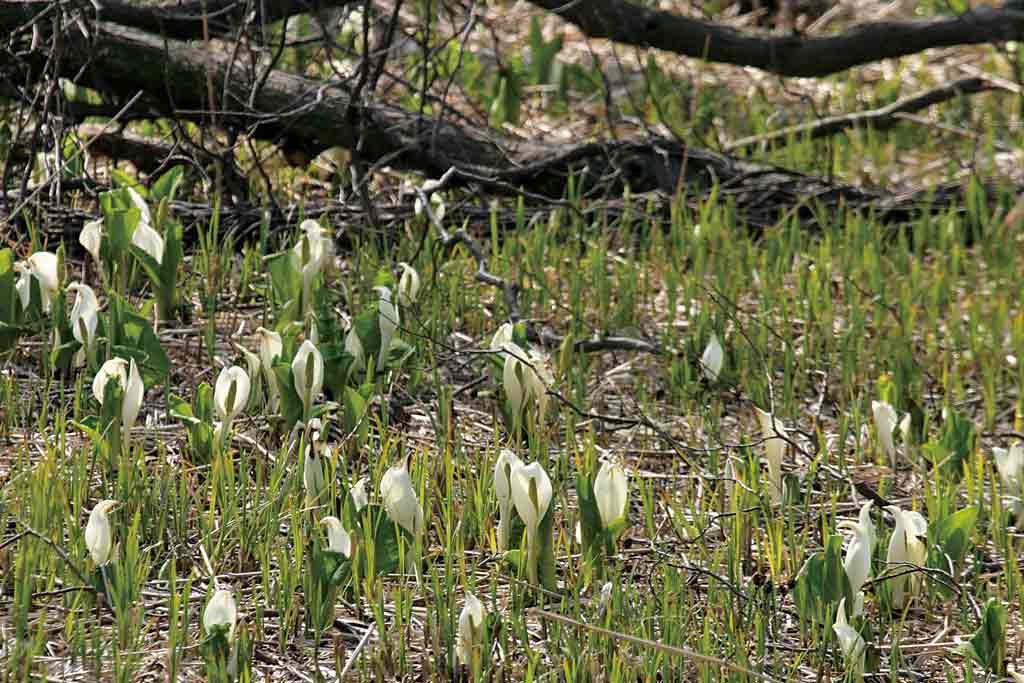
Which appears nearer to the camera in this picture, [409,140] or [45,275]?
[45,275]

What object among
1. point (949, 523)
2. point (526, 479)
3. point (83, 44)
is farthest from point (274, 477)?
point (83, 44)

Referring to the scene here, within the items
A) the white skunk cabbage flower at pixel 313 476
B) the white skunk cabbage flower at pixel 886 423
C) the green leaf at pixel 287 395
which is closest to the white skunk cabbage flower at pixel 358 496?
the white skunk cabbage flower at pixel 313 476

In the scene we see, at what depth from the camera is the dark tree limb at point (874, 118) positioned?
19.5 ft

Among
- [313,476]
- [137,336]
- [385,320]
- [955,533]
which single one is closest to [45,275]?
[137,336]

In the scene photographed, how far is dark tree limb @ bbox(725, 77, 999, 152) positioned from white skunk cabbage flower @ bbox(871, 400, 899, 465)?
295 centimetres

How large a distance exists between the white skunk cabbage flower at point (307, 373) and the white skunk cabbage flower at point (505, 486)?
56cm

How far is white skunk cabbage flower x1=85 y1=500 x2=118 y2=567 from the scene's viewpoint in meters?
2.16

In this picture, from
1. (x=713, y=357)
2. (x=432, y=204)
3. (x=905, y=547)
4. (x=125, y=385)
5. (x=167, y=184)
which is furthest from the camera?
(x=432, y=204)

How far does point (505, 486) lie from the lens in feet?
7.79

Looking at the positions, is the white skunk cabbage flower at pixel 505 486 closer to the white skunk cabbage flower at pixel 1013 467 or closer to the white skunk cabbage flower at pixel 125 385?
the white skunk cabbage flower at pixel 125 385

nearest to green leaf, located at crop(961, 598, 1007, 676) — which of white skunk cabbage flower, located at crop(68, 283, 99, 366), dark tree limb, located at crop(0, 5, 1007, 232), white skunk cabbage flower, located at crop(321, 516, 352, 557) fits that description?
white skunk cabbage flower, located at crop(321, 516, 352, 557)

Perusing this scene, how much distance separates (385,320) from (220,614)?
1.30m

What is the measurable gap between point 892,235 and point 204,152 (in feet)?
8.27

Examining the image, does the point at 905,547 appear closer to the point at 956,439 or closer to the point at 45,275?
the point at 956,439
